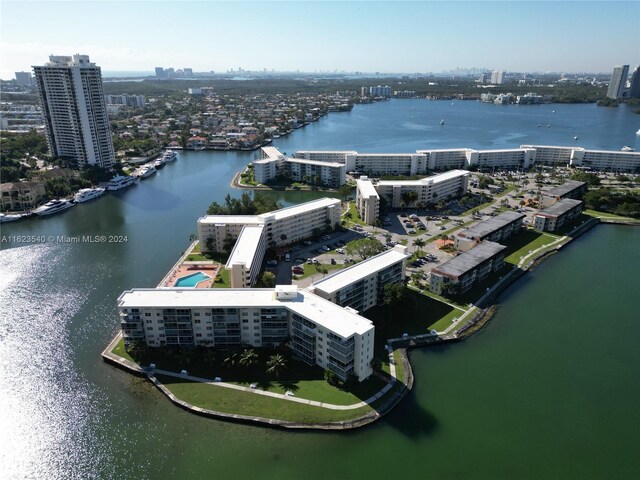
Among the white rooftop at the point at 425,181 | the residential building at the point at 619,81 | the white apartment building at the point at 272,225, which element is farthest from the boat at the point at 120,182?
the residential building at the point at 619,81

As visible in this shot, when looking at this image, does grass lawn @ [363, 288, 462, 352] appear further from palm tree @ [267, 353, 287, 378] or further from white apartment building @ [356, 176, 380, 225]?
white apartment building @ [356, 176, 380, 225]

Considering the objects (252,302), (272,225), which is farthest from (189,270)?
(252,302)

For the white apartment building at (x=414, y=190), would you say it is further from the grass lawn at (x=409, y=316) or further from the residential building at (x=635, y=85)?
the residential building at (x=635, y=85)

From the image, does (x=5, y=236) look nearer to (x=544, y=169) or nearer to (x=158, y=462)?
(x=158, y=462)

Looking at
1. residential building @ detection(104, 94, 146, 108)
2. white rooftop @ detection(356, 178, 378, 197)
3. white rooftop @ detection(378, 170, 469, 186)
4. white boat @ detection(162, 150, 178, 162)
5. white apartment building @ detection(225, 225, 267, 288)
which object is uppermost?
residential building @ detection(104, 94, 146, 108)

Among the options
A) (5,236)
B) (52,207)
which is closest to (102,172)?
(52,207)

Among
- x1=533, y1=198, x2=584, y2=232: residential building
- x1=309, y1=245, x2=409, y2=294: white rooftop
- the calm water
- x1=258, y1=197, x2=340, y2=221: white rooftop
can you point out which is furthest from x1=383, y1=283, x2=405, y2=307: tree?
x1=533, y1=198, x2=584, y2=232: residential building
